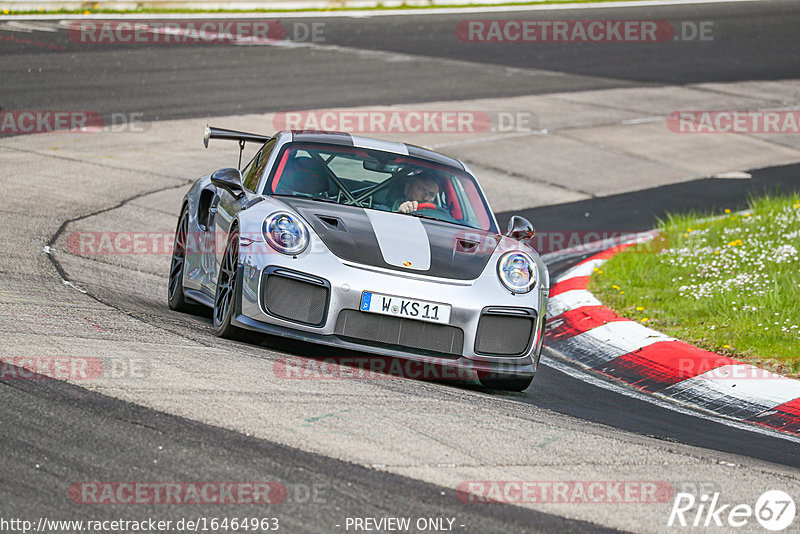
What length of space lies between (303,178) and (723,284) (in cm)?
337

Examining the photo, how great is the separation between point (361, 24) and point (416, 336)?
19210 millimetres

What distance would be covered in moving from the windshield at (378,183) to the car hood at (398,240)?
21 centimetres

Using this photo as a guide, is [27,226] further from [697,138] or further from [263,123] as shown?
[697,138]

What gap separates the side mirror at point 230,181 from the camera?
21.2 ft

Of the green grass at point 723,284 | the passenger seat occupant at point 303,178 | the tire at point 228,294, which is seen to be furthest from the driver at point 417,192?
the green grass at point 723,284

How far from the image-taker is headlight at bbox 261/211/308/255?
5.78 m

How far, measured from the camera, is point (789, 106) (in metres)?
18.2

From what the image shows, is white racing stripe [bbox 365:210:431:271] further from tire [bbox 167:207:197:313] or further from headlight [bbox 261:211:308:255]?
tire [bbox 167:207:197:313]

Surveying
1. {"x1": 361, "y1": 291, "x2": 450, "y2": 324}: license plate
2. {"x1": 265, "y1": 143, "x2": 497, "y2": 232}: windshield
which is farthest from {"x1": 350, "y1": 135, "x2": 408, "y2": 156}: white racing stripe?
{"x1": 361, "y1": 291, "x2": 450, "y2": 324}: license plate

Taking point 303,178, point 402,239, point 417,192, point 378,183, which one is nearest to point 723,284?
point 417,192

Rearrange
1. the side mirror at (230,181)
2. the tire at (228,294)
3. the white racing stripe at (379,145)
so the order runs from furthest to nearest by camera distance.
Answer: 1. the white racing stripe at (379,145)
2. the side mirror at (230,181)
3. the tire at (228,294)

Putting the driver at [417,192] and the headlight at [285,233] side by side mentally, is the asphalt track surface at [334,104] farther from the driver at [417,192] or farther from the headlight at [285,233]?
the driver at [417,192]

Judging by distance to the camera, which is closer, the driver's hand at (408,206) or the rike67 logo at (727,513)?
the rike67 logo at (727,513)

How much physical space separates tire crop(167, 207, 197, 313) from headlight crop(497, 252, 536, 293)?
2.24m
